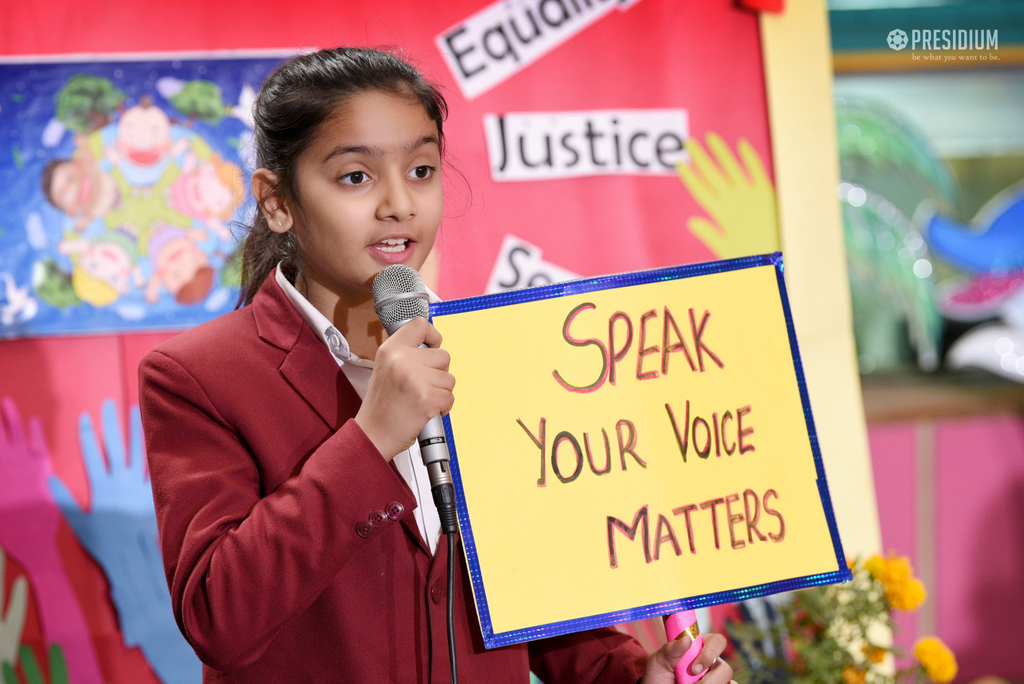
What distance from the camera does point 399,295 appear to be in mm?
884

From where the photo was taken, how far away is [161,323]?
2150 millimetres

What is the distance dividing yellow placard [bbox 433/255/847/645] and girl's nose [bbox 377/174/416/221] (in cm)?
14

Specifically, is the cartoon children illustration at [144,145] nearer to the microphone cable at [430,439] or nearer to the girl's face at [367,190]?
the girl's face at [367,190]

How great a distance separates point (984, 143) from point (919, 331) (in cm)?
69

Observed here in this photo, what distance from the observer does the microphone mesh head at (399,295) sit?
878 millimetres

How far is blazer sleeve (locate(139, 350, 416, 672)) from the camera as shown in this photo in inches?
31.2

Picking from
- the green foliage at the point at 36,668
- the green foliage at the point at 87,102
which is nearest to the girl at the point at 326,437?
the green foliage at the point at 87,102

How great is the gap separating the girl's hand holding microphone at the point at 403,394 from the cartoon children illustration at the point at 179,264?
1483 millimetres

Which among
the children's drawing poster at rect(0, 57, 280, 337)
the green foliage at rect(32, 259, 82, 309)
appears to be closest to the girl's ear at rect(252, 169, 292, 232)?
the children's drawing poster at rect(0, 57, 280, 337)

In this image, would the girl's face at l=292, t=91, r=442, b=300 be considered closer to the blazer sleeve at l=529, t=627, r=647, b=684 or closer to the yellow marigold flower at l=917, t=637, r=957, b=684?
the blazer sleeve at l=529, t=627, r=647, b=684

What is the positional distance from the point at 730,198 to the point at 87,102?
67.5 inches

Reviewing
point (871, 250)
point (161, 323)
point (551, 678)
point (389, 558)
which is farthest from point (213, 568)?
point (871, 250)

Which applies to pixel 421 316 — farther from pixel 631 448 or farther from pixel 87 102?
pixel 87 102

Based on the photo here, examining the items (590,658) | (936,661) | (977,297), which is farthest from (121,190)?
(977,297)
